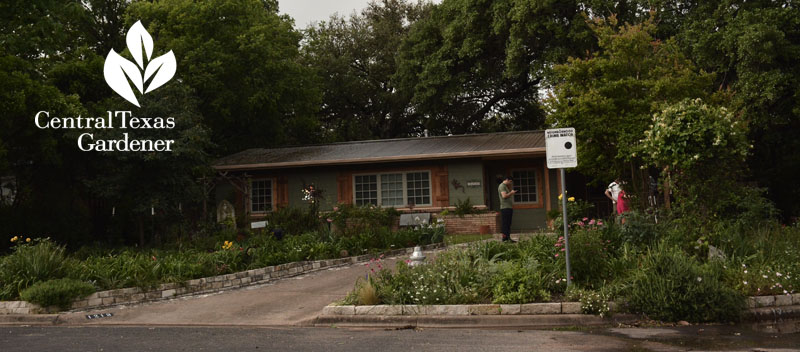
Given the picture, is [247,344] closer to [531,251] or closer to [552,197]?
[531,251]

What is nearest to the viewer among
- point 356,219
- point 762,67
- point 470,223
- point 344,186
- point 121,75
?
point 356,219

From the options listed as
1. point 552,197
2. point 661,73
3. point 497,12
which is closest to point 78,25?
point 497,12

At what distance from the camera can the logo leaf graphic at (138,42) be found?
23627mm

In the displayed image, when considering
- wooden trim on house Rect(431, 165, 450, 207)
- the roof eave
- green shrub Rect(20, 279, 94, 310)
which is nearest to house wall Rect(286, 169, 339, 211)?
the roof eave

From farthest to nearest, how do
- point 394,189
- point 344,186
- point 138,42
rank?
1. point 138,42
2. point 344,186
3. point 394,189

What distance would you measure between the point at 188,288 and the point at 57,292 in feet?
6.97

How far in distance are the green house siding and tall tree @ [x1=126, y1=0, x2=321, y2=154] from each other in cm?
962

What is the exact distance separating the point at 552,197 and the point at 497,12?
28.2 ft

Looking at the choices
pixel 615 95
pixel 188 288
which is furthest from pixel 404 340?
pixel 615 95

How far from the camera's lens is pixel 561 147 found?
29.7 feet

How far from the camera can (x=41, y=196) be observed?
20297 millimetres

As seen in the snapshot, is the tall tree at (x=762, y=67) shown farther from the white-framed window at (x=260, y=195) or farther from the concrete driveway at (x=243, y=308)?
the white-framed window at (x=260, y=195)

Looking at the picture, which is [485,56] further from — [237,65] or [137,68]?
[137,68]

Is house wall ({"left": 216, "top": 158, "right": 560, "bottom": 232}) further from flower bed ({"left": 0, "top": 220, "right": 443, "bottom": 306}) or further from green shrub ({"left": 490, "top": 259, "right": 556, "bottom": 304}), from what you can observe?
green shrub ({"left": 490, "top": 259, "right": 556, "bottom": 304})
